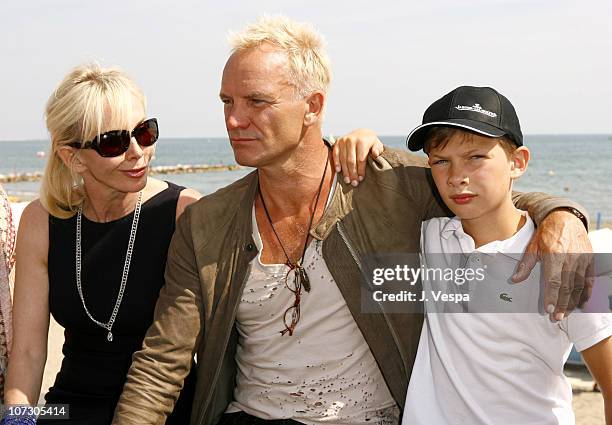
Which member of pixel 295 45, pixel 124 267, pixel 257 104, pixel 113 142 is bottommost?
pixel 124 267

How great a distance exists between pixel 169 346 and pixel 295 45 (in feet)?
4.97

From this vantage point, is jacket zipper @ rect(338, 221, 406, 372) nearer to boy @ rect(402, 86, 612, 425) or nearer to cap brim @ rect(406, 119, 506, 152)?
boy @ rect(402, 86, 612, 425)

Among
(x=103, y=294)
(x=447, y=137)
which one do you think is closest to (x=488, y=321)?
(x=447, y=137)

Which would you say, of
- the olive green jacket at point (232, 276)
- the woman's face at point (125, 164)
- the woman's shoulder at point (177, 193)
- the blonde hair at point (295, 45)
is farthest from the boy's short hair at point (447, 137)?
the woman's face at point (125, 164)

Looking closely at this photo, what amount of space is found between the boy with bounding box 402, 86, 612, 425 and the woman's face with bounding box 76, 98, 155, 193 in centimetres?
142

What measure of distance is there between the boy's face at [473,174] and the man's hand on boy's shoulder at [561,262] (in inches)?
9.2

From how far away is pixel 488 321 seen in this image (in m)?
2.85

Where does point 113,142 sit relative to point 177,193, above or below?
above

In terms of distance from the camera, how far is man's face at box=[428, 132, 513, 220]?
286 centimetres

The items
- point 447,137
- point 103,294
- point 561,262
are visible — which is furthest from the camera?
point 103,294

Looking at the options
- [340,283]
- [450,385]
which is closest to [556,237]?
[450,385]

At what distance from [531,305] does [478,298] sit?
9.0 inches

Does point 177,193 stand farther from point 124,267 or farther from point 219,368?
point 219,368

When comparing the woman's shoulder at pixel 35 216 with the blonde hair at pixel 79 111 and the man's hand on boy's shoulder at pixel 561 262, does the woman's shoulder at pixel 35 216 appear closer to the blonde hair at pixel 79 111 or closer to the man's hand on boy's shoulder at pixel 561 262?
the blonde hair at pixel 79 111
